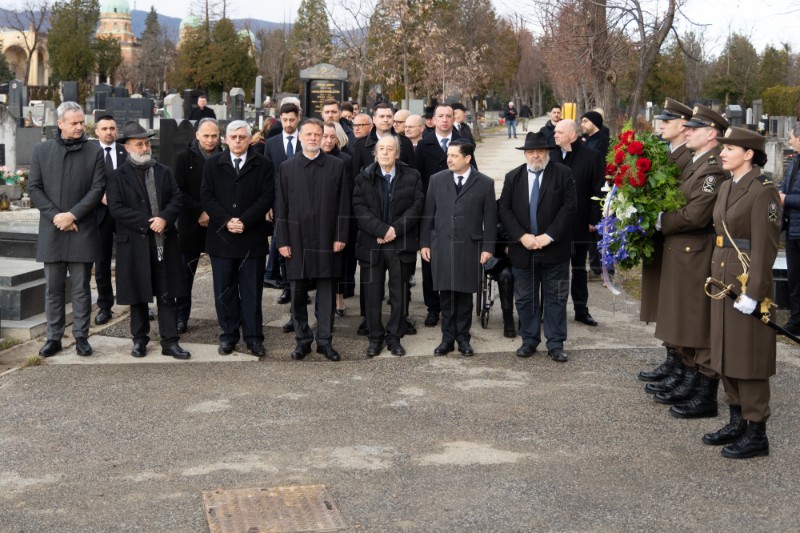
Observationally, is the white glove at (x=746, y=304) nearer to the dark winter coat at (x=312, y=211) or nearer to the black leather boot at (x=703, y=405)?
the black leather boot at (x=703, y=405)

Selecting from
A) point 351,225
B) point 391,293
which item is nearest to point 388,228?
point 351,225

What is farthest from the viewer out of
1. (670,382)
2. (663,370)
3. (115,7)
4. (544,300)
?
(115,7)

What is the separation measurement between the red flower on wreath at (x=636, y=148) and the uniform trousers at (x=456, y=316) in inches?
82.2

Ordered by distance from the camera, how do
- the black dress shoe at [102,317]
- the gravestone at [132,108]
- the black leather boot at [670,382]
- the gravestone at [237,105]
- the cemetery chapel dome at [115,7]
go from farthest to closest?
the cemetery chapel dome at [115,7] < the gravestone at [237,105] < the gravestone at [132,108] < the black dress shoe at [102,317] < the black leather boot at [670,382]

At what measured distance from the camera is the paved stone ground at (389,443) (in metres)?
5.50

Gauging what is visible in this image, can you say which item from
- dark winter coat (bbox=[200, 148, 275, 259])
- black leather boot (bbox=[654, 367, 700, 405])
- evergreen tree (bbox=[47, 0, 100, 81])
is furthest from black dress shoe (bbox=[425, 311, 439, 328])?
evergreen tree (bbox=[47, 0, 100, 81])

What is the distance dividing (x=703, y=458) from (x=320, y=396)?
9.09ft

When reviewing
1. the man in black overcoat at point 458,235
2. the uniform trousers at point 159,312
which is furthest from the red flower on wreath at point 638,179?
the uniform trousers at point 159,312

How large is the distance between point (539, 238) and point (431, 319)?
6.01ft

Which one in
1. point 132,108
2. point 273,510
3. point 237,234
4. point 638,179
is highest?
point 132,108

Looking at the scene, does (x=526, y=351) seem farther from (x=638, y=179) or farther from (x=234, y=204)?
(x=234, y=204)

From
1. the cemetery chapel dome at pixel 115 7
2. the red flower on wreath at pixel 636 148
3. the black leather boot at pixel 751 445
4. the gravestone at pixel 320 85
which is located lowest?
the black leather boot at pixel 751 445

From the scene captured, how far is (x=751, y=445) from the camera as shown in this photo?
21.1 feet

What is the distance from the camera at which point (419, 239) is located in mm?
9258
